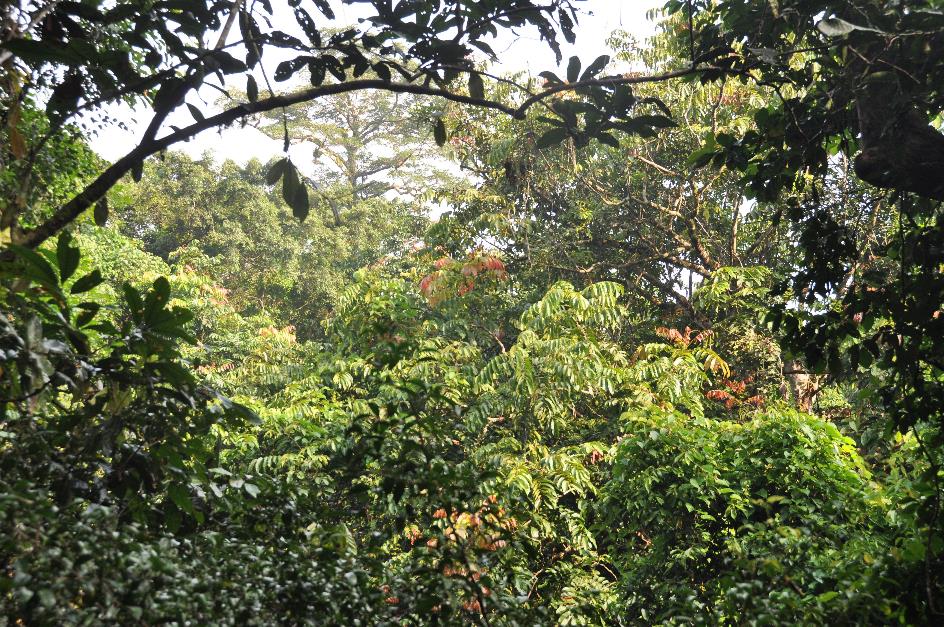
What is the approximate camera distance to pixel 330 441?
538 centimetres

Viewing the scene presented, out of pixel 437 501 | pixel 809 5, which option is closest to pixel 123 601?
pixel 437 501

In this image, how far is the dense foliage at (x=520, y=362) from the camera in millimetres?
1469

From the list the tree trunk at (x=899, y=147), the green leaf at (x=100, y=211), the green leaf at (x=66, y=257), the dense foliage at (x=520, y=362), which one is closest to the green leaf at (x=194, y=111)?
the dense foliage at (x=520, y=362)

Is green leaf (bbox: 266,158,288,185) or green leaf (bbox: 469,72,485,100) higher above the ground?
green leaf (bbox: 469,72,485,100)

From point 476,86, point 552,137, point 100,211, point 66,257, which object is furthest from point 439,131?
point 66,257

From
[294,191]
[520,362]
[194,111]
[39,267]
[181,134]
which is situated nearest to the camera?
[39,267]

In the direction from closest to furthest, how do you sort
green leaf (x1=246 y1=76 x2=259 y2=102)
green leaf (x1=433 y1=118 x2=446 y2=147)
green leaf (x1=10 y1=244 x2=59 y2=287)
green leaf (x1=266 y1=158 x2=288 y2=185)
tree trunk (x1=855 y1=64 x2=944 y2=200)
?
green leaf (x1=10 y1=244 x2=59 y2=287) < green leaf (x1=266 y1=158 x2=288 y2=185) < green leaf (x1=246 y1=76 x2=259 y2=102) < green leaf (x1=433 y1=118 x2=446 y2=147) < tree trunk (x1=855 y1=64 x2=944 y2=200)

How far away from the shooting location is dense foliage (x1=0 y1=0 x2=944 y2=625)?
4.82 ft

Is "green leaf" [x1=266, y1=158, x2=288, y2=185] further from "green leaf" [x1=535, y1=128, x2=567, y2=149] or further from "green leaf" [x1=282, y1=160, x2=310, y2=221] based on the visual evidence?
"green leaf" [x1=535, y1=128, x2=567, y2=149]

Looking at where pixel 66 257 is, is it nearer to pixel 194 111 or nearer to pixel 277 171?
pixel 277 171

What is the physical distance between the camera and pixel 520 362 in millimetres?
5918

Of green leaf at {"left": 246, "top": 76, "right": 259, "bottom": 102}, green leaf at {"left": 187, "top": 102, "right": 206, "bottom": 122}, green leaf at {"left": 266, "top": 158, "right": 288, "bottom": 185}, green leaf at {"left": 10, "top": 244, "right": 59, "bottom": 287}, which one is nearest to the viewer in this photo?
green leaf at {"left": 10, "top": 244, "right": 59, "bottom": 287}

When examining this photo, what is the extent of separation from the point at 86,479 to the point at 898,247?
112 inches

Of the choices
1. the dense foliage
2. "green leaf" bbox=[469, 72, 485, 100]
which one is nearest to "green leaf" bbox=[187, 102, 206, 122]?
the dense foliage
